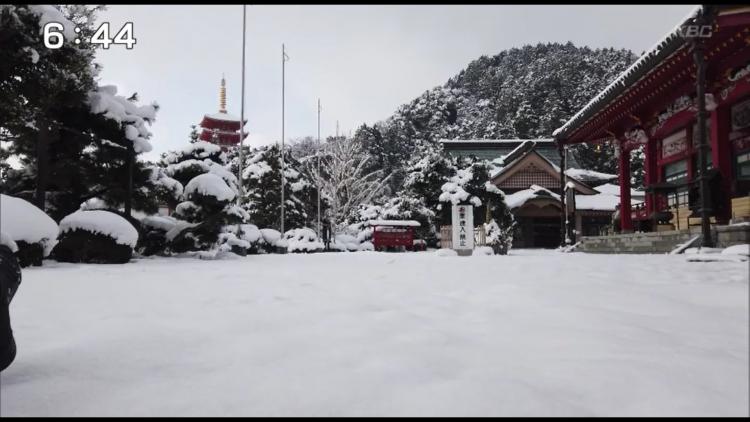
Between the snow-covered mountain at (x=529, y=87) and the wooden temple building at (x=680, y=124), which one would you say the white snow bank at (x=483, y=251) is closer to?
the snow-covered mountain at (x=529, y=87)

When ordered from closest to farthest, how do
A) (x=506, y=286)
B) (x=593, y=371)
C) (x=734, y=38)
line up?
(x=593, y=371), (x=506, y=286), (x=734, y=38)

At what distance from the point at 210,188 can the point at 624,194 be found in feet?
31.0

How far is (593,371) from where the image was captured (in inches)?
49.7

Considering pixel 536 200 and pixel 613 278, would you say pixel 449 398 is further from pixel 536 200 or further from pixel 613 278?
pixel 536 200

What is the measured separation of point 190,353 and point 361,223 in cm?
1855

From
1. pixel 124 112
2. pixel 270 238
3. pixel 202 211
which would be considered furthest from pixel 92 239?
pixel 270 238

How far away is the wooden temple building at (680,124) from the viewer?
19.9ft

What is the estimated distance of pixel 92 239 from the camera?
21.6ft

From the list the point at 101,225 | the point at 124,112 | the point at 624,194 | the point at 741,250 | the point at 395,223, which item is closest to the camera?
the point at 741,250

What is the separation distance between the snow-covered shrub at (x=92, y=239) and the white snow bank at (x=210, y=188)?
2.05m

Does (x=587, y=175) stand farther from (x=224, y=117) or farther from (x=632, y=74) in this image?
(x=224, y=117)

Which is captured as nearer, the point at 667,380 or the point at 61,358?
A: the point at 667,380

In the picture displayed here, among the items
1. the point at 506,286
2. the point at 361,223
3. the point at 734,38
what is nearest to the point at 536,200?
the point at 361,223

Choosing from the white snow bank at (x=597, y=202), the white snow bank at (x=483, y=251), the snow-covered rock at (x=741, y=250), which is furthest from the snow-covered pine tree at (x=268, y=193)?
the snow-covered rock at (x=741, y=250)
